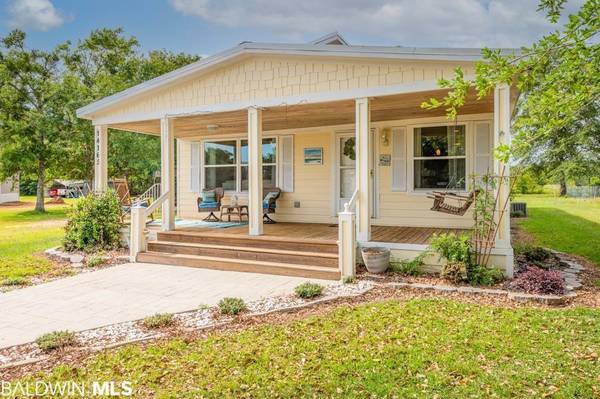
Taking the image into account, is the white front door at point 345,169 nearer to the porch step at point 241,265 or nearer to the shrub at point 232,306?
the porch step at point 241,265

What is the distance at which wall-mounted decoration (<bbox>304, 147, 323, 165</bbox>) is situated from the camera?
→ 9.71 meters

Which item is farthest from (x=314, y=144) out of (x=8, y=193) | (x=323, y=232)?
(x=8, y=193)

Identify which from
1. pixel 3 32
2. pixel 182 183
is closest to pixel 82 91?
pixel 3 32

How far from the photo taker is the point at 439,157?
8.59 metres

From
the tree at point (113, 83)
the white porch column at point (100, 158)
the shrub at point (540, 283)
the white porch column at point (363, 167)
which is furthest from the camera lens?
the tree at point (113, 83)

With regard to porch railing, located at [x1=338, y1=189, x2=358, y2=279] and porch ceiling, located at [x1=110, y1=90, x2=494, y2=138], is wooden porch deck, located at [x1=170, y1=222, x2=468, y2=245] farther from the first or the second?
porch ceiling, located at [x1=110, y1=90, x2=494, y2=138]

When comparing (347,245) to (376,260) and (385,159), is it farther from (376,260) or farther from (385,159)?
(385,159)

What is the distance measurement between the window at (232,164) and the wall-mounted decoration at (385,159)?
8.70 feet

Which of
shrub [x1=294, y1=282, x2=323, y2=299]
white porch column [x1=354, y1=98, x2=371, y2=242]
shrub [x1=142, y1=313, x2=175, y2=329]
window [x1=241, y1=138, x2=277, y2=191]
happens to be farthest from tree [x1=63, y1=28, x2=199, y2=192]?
shrub [x1=142, y1=313, x2=175, y2=329]

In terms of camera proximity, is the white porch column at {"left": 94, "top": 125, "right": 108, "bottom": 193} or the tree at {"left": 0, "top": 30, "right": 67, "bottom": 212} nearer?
the white porch column at {"left": 94, "top": 125, "right": 108, "bottom": 193}

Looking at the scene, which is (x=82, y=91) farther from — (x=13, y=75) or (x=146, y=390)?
(x=146, y=390)

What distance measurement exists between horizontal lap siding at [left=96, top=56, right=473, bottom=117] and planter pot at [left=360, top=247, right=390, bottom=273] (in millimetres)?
2557

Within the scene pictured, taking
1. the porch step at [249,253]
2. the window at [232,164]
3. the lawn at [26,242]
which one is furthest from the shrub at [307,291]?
the window at [232,164]

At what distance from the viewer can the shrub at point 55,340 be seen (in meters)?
3.65
